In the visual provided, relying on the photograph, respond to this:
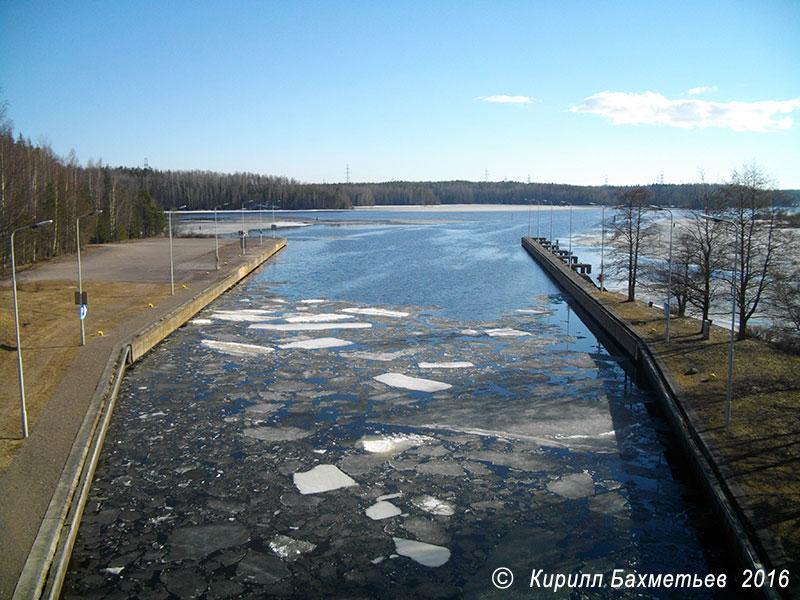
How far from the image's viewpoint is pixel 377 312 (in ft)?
105

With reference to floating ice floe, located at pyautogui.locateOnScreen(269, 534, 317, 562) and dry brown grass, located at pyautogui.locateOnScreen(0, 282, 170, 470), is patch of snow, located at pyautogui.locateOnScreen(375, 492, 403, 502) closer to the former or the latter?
floating ice floe, located at pyautogui.locateOnScreen(269, 534, 317, 562)

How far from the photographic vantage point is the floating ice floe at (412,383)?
63.0 ft

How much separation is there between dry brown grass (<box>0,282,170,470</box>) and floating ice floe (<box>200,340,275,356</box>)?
389cm

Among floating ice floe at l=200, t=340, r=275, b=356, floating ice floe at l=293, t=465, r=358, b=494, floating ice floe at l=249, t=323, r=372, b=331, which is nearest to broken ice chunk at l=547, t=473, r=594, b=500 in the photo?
floating ice floe at l=293, t=465, r=358, b=494

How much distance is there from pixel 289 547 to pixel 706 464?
8.24 meters

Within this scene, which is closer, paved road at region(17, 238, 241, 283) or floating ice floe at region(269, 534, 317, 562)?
floating ice floe at region(269, 534, 317, 562)

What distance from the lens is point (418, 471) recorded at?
13.6 meters

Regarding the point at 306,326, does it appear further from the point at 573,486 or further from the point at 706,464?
the point at 706,464

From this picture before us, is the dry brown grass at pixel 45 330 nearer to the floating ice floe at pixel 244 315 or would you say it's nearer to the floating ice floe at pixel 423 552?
the floating ice floe at pixel 244 315

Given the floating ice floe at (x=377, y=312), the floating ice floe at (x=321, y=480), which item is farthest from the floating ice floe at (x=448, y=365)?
the floating ice floe at (x=377, y=312)

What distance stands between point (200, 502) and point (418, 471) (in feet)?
14.2

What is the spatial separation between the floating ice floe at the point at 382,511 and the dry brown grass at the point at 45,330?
7002 mm

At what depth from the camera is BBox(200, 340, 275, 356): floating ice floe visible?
23545 millimetres

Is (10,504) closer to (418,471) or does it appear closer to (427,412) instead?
(418,471)
